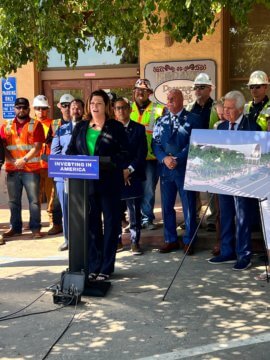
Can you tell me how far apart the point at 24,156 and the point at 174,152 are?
8.08 ft

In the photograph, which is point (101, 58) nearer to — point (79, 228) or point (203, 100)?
point (203, 100)

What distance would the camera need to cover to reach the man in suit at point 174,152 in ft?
20.9

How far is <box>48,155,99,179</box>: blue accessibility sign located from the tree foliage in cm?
157

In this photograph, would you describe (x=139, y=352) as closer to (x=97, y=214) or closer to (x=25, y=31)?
(x=97, y=214)

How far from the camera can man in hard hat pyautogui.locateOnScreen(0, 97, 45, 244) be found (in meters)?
7.67

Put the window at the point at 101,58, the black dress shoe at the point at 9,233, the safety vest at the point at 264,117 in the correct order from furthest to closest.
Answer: the window at the point at 101,58
the black dress shoe at the point at 9,233
the safety vest at the point at 264,117

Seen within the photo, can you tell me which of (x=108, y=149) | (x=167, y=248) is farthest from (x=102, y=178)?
(x=167, y=248)

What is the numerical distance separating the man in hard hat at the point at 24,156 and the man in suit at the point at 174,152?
2.03 metres

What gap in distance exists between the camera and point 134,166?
6.52 meters

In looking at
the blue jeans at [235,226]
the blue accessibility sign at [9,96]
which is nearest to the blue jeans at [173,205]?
the blue jeans at [235,226]

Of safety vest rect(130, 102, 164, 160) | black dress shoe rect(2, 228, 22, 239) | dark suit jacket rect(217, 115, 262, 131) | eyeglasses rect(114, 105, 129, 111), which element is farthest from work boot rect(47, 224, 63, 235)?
dark suit jacket rect(217, 115, 262, 131)

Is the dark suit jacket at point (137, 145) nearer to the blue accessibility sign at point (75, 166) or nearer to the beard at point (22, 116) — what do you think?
the blue accessibility sign at point (75, 166)

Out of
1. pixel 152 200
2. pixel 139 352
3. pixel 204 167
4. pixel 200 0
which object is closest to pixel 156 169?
Result: pixel 152 200

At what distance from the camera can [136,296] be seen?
17.0ft
